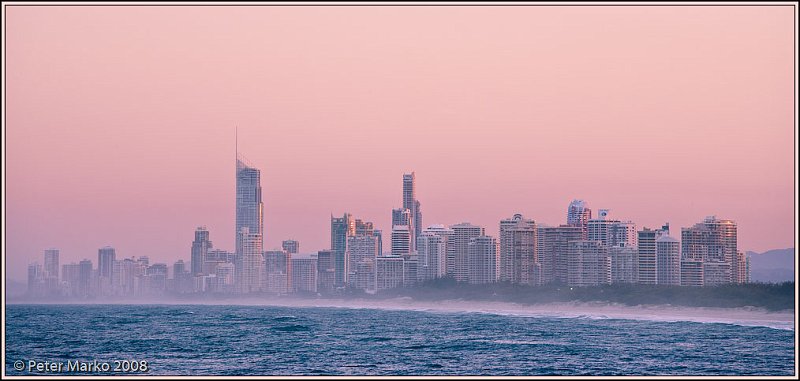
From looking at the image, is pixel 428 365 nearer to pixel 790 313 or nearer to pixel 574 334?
pixel 574 334

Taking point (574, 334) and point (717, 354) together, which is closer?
point (717, 354)

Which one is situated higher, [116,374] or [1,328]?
[1,328]

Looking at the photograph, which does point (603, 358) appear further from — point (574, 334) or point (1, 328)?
point (1, 328)

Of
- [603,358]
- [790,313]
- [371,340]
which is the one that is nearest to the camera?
[603,358]

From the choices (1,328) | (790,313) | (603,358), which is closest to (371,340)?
(603,358)

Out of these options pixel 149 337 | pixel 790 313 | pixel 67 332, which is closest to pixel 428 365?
pixel 149 337

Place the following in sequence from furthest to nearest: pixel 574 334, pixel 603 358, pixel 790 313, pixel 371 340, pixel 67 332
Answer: pixel 790 313, pixel 67 332, pixel 574 334, pixel 371 340, pixel 603 358

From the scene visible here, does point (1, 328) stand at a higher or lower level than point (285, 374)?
higher

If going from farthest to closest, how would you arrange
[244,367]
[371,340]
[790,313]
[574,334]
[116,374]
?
[790,313] < [574,334] < [371,340] < [244,367] < [116,374]

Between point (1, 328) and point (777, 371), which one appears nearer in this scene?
point (1, 328)
